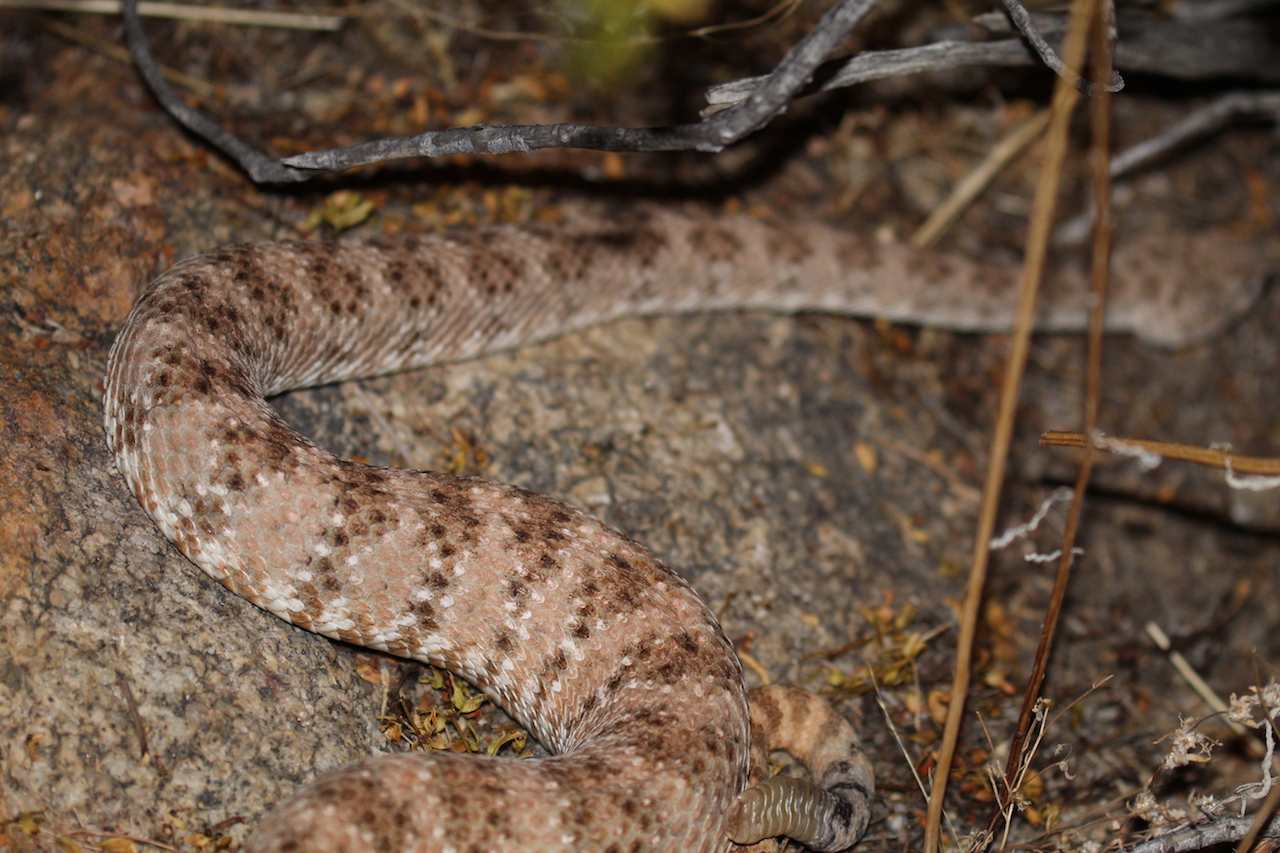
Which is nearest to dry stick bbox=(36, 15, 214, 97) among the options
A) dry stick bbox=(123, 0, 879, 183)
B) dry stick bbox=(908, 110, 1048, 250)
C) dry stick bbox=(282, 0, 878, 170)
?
dry stick bbox=(123, 0, 879, 183)

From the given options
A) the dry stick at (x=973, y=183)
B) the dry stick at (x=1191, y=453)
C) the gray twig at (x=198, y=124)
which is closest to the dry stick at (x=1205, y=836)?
the dry stick at (x=1191, y=453)

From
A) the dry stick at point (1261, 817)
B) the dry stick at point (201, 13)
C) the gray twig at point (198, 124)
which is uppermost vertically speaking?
the dry stick at point (201, 13)

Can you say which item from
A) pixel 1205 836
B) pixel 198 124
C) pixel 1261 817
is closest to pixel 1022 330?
pixel 1261 817

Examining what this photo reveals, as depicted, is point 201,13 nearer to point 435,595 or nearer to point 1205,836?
point 435,595

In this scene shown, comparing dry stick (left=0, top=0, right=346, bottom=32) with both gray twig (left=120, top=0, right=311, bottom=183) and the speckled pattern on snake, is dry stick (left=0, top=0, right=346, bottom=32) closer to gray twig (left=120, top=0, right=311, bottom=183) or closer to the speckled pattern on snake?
gray twig (left=120, top=0, right=311, bottom=183)

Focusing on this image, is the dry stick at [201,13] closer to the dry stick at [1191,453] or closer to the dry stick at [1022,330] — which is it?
the dry stick at [1022,330]

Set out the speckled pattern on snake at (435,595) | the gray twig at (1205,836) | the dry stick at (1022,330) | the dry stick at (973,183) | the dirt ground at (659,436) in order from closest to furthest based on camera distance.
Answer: the dry stick at (1022,330)
the speckled pattern on snake at (435,595)
the dirt ground at (659,436)
the gray twig at (1205,836)
the dry stick at (973,183)

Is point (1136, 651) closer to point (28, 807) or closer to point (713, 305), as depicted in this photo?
point (713, 305)

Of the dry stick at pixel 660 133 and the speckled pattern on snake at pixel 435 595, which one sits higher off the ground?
the dry stick at pixel 660 133
